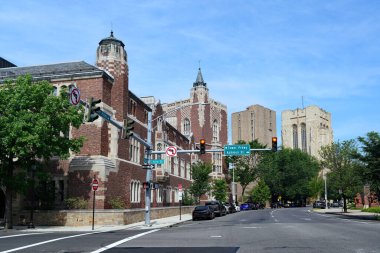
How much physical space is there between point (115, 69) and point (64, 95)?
786 cm

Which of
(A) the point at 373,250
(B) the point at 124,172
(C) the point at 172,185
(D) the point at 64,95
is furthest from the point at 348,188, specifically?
(A) the point at 373,250

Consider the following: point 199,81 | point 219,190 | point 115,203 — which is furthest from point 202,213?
point 199,81

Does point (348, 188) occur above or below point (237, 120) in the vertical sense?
below

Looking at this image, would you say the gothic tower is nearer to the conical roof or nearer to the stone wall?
the conical roof

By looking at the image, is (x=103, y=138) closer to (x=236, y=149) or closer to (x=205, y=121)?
(x=236, y=149)

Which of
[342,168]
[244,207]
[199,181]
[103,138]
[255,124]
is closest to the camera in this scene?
[103,138]

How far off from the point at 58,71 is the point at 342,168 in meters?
35.6

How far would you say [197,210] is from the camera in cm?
3797

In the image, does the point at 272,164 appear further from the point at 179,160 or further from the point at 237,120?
the point at 237,120

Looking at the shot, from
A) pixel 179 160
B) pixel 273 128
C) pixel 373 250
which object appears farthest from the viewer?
pixel 273 128

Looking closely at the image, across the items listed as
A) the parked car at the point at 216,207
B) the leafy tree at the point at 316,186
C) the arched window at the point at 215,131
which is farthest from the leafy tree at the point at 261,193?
the parked car at the point at 216,207

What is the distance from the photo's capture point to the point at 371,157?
114 feet

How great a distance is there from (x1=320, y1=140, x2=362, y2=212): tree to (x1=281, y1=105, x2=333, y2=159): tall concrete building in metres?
108

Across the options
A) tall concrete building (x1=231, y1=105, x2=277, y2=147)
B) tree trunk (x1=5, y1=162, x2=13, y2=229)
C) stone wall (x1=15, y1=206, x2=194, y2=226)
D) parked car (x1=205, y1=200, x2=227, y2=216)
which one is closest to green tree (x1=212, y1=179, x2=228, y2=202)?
parked car (x1=205, y1=200, x2=227, y2=216)
